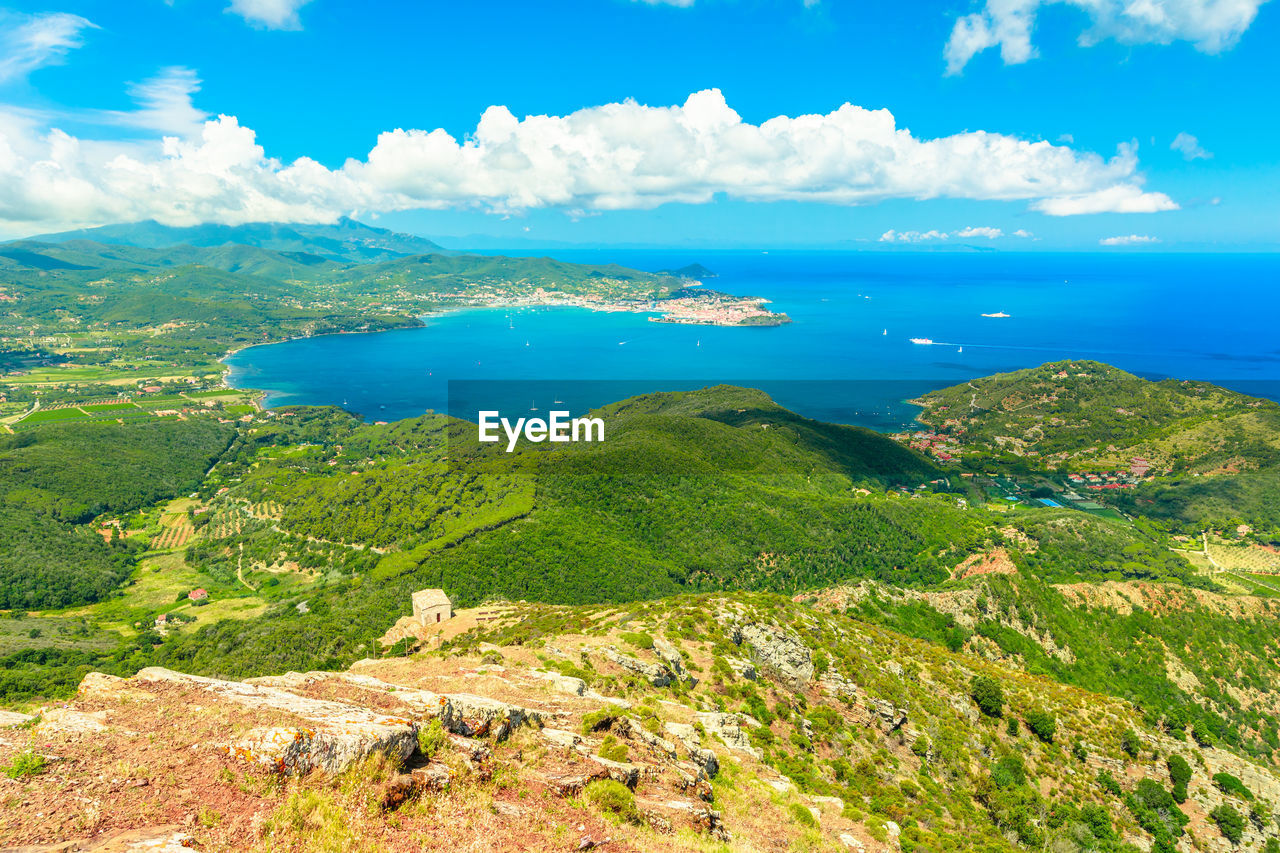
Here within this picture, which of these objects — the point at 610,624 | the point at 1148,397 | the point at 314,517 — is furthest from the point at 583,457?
the point at 1148,397

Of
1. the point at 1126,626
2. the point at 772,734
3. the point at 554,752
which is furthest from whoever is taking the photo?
the point at 1126,626

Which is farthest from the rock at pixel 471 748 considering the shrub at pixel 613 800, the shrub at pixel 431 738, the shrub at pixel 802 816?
the shrub at pixel 802 816

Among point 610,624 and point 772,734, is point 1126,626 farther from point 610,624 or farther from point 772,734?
point 610,624

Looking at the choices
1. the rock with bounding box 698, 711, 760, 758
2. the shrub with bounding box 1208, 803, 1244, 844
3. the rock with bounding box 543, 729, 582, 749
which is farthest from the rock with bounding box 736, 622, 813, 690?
the shrub with bounding box 1208, 803, 1244, 844

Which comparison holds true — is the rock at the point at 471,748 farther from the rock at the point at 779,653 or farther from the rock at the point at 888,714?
the rock at the point at 888,714

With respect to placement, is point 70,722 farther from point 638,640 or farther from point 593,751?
point 638,640

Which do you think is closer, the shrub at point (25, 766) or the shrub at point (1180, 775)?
the shrub at point (25, 766)

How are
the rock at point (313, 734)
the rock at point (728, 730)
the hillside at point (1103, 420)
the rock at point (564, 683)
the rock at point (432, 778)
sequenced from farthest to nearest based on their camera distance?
the hillside at point (1103, 420) < the rock at point (728, 730) < the rock at point (564, 683) < the rock at point (432, 778) < the rock at point (313, 734)
